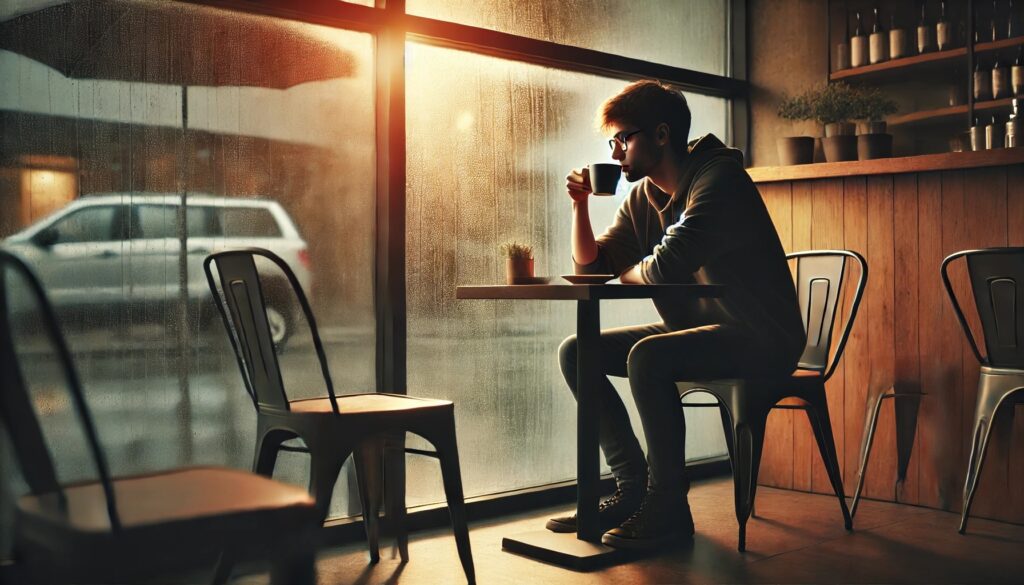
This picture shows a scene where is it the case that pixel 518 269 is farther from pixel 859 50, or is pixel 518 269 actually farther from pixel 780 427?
pixel 859 50

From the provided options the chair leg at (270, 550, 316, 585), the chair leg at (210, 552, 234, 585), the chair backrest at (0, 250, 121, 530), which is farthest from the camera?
the chair leg at (210, 552, 234, 585)

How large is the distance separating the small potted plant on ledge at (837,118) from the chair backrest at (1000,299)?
34.0 inches

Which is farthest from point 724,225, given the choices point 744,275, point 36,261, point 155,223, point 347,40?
point 36,261

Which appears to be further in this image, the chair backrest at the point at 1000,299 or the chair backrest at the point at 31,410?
the chair backrest at the point at 1000,299

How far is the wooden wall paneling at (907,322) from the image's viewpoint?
339 cm

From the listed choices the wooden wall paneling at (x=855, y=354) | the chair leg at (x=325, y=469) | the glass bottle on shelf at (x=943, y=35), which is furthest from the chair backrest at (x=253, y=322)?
the glass bottle on shelf at (x=943, y=35)

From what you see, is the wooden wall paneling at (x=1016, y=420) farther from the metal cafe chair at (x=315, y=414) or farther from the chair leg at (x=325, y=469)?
the chair leg at (x=325, y=469)

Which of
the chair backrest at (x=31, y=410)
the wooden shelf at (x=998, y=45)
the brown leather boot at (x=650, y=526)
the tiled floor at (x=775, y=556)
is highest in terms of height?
the wooden shelf at (x=998, y=45)

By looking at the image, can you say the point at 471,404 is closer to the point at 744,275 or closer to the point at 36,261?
the point at 744,275

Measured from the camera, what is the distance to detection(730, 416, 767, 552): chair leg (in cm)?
278

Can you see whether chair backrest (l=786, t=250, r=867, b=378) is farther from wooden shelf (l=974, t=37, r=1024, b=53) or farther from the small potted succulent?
wooden shelf (l=974, t=37, r=1024, b=53)

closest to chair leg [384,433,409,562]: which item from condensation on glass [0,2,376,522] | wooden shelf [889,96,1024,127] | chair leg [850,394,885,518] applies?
condensation on glass [0,2,376,522]

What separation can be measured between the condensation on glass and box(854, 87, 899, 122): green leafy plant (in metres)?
1.95

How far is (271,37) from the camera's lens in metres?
2.78
